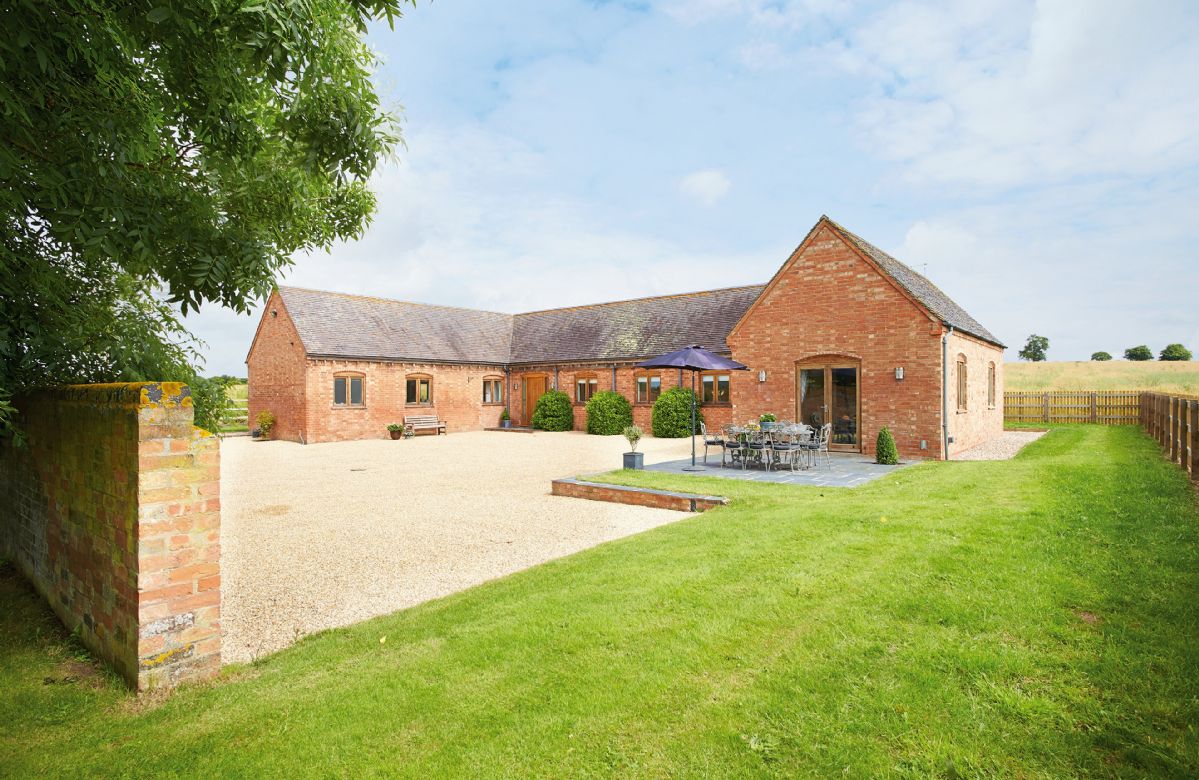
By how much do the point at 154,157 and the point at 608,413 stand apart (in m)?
22.6

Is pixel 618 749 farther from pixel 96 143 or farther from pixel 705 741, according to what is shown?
pixel 96 143

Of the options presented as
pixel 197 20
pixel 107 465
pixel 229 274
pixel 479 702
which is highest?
pixel 197 20

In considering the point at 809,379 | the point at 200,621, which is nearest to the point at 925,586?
the point at 200,621

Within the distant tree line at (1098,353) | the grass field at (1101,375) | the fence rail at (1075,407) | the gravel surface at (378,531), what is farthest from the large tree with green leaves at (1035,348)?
the gravel surface at (378,531)

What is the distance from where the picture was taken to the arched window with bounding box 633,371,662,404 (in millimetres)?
26938

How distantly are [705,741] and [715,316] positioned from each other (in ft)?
81.6

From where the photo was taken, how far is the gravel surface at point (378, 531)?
621 cm

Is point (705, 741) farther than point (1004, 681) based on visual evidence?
No

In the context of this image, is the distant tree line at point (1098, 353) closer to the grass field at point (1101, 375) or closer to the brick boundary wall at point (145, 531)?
the grass field at point (1101, 375)

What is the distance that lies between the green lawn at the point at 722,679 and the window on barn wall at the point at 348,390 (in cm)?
2072

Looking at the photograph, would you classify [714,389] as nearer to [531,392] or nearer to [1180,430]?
[531,392]

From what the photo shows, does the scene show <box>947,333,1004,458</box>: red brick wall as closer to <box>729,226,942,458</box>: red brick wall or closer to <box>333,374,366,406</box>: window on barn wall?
<box>729,226,942,458</box>: red brick wall

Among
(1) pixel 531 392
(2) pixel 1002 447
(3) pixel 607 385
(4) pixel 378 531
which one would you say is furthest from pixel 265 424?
(2) pixel 1002 447

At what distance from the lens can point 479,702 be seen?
3.58 m
